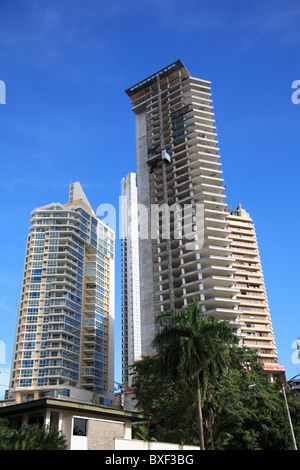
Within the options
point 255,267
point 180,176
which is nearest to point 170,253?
point 180,176

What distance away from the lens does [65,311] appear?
391ft

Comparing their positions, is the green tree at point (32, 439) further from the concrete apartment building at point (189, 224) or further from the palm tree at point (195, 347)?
the concrete apartment building at point (189, 224)

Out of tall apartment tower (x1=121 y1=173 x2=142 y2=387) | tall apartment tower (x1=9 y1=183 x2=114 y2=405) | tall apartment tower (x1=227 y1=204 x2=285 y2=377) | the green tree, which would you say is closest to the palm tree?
the green tree

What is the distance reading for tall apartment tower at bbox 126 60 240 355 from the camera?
9765cm

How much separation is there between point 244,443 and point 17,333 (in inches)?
3362

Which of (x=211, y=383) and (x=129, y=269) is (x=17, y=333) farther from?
(x=211, y=383)

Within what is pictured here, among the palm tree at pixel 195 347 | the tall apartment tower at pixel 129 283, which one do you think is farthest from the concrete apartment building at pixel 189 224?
the palm tree at pixel 195 347

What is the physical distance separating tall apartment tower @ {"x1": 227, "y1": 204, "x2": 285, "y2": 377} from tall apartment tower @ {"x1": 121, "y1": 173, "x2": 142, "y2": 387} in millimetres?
52666

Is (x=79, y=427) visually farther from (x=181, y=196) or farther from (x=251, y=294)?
(x=251, y=294)

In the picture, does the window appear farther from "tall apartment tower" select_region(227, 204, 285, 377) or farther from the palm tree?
"tall apartment tower" select_region(227, 204, 285, 377)

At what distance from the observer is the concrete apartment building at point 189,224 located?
9781 centimetres

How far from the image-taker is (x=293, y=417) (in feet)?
183

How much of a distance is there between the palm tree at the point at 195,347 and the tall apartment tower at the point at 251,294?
6081 centimetres

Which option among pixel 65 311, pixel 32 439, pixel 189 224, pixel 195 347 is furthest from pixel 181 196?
pixel 32 439
